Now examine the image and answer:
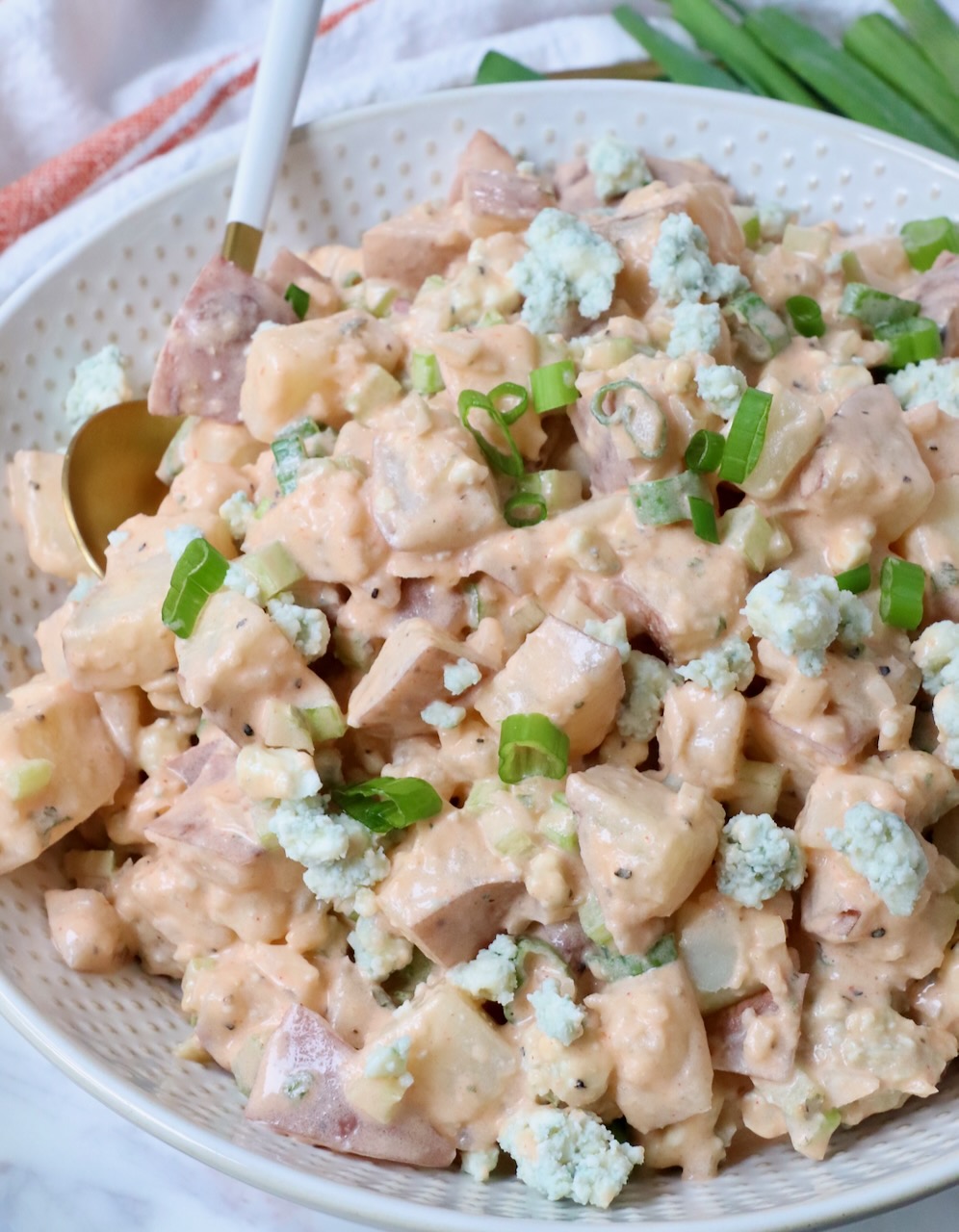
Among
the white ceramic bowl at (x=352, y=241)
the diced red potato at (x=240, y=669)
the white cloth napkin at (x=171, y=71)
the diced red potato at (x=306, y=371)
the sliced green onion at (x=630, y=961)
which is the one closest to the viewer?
the white ceramic bowl at (x=352, y=241)

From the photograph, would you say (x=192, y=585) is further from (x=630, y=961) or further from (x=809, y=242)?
(x=809, y=242)

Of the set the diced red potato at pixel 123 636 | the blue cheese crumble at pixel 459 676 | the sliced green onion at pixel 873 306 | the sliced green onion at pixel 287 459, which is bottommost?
the sliced green onion at pixel 873 306

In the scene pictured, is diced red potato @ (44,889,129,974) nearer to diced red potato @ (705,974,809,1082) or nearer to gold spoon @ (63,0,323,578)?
gold spoon @ (63,0,323,578)

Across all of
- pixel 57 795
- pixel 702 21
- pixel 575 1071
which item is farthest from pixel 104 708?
pixel 702 21


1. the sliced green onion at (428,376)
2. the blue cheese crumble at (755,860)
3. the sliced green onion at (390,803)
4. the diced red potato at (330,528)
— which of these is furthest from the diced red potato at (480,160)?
the blue cheese crumble at (755,860)

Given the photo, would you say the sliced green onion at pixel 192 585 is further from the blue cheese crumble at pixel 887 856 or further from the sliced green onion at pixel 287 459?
the blue cheese crumble at pixel 887 856

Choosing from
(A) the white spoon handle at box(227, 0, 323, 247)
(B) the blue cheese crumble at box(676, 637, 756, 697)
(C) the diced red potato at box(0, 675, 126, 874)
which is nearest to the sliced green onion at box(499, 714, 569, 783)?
(B) the blue cheese crumble at box(676, 637, 756, 697)

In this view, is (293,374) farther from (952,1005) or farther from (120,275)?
(952,1005)
